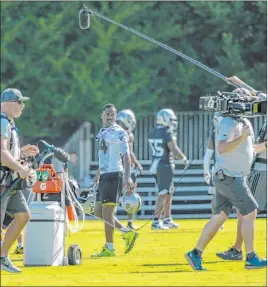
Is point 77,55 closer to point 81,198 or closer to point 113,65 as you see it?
point 113,65

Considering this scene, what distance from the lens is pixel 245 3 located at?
3781 centimetres

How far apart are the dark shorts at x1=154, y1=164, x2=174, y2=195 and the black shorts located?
24.0 ft

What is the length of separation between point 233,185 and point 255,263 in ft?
2.90

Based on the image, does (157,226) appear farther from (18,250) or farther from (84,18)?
(18,250)

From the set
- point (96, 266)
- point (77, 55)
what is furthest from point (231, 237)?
point (77, 55)

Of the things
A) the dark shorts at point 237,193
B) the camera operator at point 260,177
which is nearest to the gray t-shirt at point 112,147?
the camera operator at point 260,177

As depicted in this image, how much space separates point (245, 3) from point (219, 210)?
22.0 metres

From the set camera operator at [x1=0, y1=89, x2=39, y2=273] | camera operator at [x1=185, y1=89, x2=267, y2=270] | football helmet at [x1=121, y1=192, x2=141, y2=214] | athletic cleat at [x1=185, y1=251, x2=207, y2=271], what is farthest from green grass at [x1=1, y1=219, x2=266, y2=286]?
football helmet at [x1=121, y1=192, x2=141, y2=214]

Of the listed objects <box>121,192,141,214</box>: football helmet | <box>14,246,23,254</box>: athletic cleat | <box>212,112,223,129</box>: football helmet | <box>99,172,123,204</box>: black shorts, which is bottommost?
<box>14,246,23,254</box>: athletic cleat

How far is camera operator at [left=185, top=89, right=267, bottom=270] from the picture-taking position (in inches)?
623

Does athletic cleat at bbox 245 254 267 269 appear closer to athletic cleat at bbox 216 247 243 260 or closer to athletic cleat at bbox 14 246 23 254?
athletic cleat at bbox 216 247 243 260

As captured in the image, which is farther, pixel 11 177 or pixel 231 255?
pixel 231 255

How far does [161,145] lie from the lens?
88.8ft

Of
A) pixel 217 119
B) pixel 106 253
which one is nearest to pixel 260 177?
pixel 217 119
